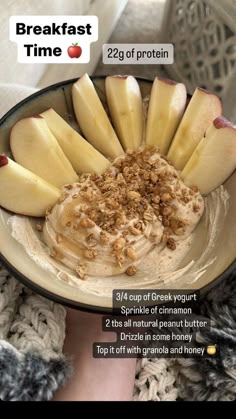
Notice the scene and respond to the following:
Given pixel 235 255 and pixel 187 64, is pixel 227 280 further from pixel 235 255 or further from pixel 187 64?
pixel 187 64

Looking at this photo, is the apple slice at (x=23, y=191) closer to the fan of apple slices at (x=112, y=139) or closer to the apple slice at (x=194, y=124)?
the fan of apple slices at (x=112, y=139)

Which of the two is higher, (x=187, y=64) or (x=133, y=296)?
(x=187, y=64)

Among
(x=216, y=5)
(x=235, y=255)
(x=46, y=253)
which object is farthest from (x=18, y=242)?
(x=216, y=5)

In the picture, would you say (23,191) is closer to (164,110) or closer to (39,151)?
(39,151)

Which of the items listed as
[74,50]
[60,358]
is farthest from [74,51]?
[60,358]

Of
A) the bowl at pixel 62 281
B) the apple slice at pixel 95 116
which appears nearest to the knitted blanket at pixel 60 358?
the bowl at pixel 62 281

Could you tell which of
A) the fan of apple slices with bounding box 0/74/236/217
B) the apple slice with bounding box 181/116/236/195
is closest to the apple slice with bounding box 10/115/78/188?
the fan of apple slices with bounding box 0/74/236/217
